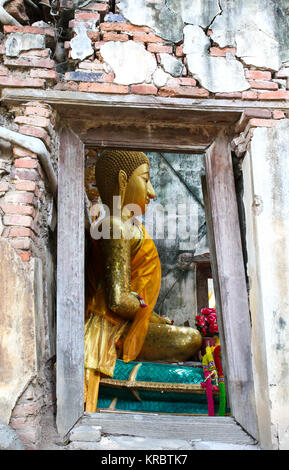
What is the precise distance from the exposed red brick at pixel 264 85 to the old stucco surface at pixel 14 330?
2205mm

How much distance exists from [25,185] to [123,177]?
2.20 m

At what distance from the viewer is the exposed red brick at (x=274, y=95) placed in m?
3.91

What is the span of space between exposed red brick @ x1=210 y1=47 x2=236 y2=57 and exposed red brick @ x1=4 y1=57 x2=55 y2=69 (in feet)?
4.08

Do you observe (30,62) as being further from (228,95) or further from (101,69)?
(228,95)

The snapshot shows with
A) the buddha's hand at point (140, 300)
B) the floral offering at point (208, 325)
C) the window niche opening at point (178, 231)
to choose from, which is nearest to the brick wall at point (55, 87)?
the buddha's hand at point (140, 300)

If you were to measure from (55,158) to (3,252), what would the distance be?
3.07 ft

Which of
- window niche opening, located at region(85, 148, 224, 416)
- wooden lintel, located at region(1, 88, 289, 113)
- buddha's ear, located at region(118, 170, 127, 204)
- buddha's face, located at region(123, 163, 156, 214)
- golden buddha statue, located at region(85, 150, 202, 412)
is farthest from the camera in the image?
window niche opening, located at region(85, 148, 224, 416)

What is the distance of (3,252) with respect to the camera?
11.0 feet

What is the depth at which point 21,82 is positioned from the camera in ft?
12.3

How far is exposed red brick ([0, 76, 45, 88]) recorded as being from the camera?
3721 millimetres

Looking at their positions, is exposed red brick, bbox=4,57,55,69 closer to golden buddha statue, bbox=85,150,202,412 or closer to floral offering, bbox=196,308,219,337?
golden buddha statue, bbox=85,150,202,412

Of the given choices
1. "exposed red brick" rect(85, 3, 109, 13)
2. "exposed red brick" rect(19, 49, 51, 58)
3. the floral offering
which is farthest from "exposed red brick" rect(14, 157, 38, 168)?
the floral offering

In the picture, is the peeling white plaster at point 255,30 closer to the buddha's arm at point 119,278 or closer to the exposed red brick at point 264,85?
the exposed red brick at point 264,85

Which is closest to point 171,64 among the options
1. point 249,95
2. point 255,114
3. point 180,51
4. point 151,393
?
point 180,51
